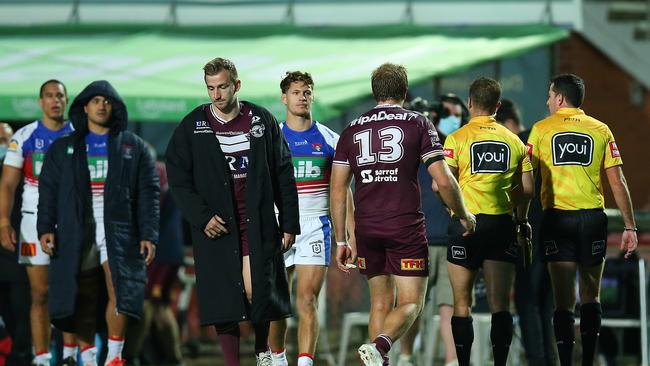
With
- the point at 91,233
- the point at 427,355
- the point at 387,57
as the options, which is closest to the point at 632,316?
the point at 427,355

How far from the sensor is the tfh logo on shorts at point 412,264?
35.8 ft

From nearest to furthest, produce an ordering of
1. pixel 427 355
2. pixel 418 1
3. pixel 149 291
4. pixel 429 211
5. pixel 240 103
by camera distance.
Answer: pixel 240 103
pixel 429 211
pixel 427 355
pixel 149 291
pixel 418 1

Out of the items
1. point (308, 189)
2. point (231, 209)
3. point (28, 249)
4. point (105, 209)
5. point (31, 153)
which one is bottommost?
point (28, 249)

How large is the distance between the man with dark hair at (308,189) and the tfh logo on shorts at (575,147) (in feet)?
5.44

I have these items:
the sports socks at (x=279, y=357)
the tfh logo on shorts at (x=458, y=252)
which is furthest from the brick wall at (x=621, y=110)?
the sports socks at (x=279, y=357)

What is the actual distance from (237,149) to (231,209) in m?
0.41

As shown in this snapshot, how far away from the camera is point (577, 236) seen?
465 inches

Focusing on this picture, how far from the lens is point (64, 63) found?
61.2 feet

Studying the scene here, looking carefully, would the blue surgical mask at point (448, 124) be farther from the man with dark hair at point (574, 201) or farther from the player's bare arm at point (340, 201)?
the player's bare arm at point (340, 201)

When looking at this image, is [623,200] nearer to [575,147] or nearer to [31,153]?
[575,147]

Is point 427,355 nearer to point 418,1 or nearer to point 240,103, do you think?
point 240,103

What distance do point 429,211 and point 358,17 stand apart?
27.6ft

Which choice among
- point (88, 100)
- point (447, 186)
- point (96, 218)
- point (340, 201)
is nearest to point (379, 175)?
point (340, 201)

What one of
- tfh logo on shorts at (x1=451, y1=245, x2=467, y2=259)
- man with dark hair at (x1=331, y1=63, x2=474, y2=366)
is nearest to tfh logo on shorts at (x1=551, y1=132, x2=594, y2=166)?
tfh logo on shorts at (x1=451, y1=245, x2=467, y2=259)
